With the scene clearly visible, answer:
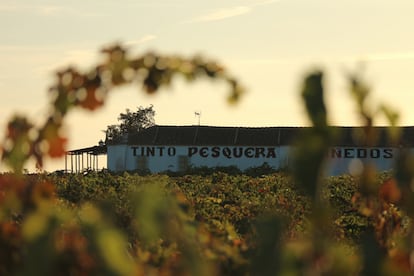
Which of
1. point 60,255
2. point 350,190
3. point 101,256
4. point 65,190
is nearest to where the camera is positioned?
point 101,256

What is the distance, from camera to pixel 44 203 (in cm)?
207

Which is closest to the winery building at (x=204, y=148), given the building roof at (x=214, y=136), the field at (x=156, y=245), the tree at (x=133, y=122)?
the building roof at (x=214, y=136)

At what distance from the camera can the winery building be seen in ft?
241

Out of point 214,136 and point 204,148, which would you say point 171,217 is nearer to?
point 204,148

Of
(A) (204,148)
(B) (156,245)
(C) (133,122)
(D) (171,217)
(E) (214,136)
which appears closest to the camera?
(D) (171,217)

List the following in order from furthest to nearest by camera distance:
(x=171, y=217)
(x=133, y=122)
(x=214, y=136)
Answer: (x=133, y=122)
(x=214, y=136)
(x=171, y=217)

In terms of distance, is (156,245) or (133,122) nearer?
(156,245)

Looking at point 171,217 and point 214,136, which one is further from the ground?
point 214,136

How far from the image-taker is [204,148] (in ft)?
243

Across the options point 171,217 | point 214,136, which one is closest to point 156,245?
point 171,217

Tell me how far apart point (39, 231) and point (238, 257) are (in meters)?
1.08

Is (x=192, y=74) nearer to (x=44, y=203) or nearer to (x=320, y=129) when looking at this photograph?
(x=44, y=203)

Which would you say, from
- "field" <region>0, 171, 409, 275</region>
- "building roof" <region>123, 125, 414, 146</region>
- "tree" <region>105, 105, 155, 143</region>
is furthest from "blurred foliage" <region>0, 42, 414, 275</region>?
"tree" <region>105, 105, 155, 143</region>

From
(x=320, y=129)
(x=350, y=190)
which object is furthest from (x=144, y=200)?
(x=350, y=190)
